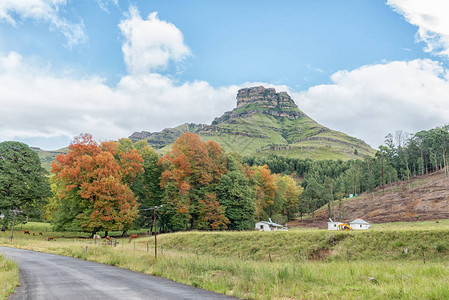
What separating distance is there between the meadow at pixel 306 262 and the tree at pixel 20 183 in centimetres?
732

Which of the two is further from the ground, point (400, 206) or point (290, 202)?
point (400, 206)

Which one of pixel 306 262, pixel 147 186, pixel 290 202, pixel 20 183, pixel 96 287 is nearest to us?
pixel 96 287

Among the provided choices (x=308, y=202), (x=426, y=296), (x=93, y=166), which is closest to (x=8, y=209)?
(x=93, y=166)

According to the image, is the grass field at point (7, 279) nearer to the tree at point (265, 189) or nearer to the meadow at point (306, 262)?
the meadow at point (306, 262)

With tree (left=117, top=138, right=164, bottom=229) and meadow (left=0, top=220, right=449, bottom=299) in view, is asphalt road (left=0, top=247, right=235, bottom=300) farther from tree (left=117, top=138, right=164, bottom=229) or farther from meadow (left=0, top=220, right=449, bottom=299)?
tree (left=117, top=138, right=164, bottom=229)

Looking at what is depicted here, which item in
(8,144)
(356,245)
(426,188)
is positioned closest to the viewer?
(356,245)

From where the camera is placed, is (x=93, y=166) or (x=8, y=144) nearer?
(x=93, y=166)

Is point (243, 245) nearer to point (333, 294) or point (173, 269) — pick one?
point (173, 269)

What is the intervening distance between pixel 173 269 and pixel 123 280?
376 centimetres

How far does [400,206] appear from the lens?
65.6 metres

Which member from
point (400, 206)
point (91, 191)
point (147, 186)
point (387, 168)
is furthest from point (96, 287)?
point (387, 168)

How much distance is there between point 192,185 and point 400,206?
1898 inches

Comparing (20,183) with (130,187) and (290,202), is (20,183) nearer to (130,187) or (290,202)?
(130,187)

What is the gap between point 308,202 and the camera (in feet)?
305
